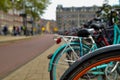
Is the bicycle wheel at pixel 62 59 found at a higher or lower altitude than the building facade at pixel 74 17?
higher

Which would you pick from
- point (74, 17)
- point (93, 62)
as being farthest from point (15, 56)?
point (74, 17)

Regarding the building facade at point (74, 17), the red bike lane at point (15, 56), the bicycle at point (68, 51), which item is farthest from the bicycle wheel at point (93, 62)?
the building facade at point (74, 17)

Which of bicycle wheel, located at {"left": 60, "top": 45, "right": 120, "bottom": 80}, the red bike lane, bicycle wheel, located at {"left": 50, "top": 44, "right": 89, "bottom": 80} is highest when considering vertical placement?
bicycle wheel, located at {"left": 60, "top": 45, "right": 120, "bottom": 80}

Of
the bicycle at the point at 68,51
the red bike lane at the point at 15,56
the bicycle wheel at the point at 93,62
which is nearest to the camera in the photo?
the bicycle wheel at the point at 93,62

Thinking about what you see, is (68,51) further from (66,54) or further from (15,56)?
(15,56)

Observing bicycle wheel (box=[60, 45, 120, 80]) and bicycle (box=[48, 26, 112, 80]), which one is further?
bicycle (box=[48, 26, 112, 80])

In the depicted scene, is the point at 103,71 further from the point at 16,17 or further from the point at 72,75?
the point at 16,17

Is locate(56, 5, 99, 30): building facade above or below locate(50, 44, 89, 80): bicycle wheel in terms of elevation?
below

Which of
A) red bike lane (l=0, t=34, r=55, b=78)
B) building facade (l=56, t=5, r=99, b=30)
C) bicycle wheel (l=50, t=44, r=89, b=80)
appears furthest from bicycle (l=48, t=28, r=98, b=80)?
building facade (l=56, t=5, r=99, b=30)

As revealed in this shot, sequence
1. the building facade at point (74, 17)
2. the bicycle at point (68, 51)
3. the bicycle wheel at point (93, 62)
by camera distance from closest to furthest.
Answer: the bicycle wheel at point (93, 62) → the bicycle at point (68, 51) → the building facade at point (74, 17)

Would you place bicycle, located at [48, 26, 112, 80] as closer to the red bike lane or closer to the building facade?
the red bike lane

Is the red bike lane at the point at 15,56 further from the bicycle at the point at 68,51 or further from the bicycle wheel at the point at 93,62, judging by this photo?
the bicycle wheel at the point at 93,62

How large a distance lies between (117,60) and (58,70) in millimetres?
2309

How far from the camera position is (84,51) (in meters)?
4.85
